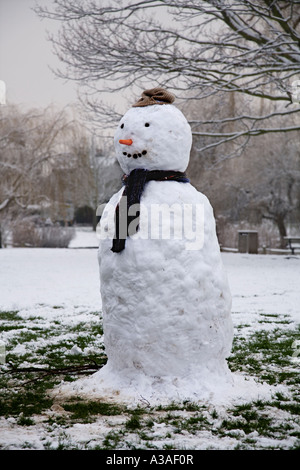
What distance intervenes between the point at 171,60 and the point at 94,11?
2293 millimetres

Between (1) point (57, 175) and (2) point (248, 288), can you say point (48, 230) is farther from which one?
(2) point (248, 288)

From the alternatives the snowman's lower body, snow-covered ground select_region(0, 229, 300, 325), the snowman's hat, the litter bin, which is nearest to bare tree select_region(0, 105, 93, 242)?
snow-covered ground select_region(0, 229, 300, 325)

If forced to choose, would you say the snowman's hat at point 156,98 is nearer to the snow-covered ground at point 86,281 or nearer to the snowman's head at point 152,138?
the snowman's head at point 152,138

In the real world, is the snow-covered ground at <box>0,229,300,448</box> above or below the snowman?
below

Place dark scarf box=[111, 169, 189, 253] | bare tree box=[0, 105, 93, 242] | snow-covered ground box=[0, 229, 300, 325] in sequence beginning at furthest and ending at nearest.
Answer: bare tree box=[0, 105, 93, 242], snow-covered ground box=[0, 229, 300, 325], dark scarf box=[111, 169, 189, 253]

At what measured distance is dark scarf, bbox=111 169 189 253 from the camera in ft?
13.9

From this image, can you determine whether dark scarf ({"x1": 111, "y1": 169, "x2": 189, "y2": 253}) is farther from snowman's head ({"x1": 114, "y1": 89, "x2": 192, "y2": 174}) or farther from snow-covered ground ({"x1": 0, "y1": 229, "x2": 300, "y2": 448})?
snow-covered ground ({"x1": 0, "y1": 229, "x2": 300, "y2": 448})

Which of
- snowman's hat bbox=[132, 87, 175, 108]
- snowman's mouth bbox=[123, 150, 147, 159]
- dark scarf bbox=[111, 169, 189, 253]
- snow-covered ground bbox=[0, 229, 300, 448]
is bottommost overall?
snow-covered ground bbox=[0, 229, 300, 448]

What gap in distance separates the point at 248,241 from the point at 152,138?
14296 mm

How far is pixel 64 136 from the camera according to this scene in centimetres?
2112

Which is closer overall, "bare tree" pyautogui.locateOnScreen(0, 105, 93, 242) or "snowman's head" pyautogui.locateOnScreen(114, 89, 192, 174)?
"snowman's head" pyautogui.locateOnScreen(114, 89, 192, 174)

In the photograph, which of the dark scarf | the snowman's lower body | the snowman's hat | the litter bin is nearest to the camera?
the snowman's lower body

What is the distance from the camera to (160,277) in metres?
4.10

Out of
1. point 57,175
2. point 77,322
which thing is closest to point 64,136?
point 57,175
